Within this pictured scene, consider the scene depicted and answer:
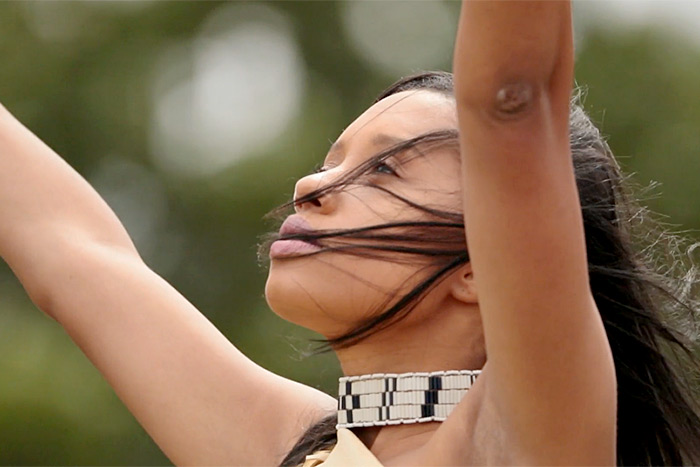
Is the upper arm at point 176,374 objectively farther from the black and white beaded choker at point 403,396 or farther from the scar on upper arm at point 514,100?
the scar on upper arm at point 514,100

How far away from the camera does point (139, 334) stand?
206 cm

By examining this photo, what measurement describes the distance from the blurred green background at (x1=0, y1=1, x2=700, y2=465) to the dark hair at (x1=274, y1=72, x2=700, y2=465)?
5.47m

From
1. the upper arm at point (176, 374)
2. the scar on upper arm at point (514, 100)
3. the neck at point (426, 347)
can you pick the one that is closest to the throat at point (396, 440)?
the neck at point (426, 347)

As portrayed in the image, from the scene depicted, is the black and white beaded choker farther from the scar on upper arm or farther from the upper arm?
the scar on upper arm

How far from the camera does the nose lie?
1764 mm

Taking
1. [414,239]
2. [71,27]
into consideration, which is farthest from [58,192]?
[71,27]

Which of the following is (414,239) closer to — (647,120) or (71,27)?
(647,120)

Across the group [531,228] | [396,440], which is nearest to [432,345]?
[396,440]

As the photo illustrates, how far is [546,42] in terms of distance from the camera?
1303 millimetres

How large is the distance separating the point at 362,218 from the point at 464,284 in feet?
0.52

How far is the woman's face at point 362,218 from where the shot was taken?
5.59ft

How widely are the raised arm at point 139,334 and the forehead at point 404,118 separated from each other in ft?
1.41

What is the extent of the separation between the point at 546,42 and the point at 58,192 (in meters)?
1.11

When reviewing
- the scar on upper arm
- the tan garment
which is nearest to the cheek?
the tan garment
